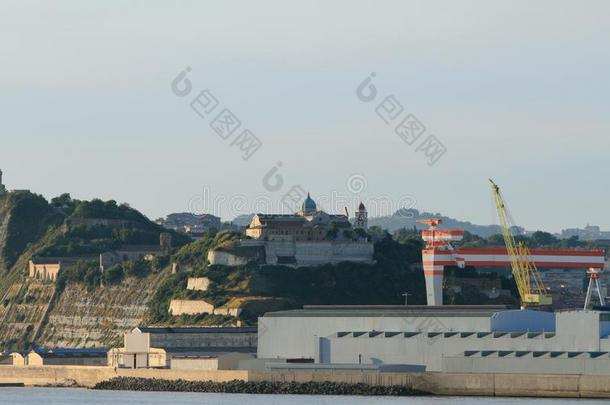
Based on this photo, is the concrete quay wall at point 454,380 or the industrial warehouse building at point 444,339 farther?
the industrial warehouse building at point 444,339

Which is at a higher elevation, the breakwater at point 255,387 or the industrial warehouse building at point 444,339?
the industrial warehouse building at point 444,339

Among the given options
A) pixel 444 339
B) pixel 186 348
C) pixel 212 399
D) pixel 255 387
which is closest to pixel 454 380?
pixel 444 339

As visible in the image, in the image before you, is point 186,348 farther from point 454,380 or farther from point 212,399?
point 454,380

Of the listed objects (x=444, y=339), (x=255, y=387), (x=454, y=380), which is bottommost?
(x=255, y=387)

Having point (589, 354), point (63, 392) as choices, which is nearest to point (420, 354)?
point (589, 354)

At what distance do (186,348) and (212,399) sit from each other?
40.1m

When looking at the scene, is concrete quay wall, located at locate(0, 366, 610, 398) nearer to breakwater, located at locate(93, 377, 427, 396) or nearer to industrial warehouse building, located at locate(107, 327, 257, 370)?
breakwater, located at locate(93, 377, 427, 396)

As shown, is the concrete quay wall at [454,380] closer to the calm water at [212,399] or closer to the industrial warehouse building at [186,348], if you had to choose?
the industrial warehouse building at [186,348]

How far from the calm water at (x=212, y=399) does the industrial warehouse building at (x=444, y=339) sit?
21.5ft

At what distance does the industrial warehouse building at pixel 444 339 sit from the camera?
437 feet

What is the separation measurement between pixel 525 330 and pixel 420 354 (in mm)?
7367

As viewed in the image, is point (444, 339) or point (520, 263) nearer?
point (444, 339)

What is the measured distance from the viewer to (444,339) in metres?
141

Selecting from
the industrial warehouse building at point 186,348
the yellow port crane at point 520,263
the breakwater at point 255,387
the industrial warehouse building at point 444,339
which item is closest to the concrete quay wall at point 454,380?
the breakwater at point 255,387
